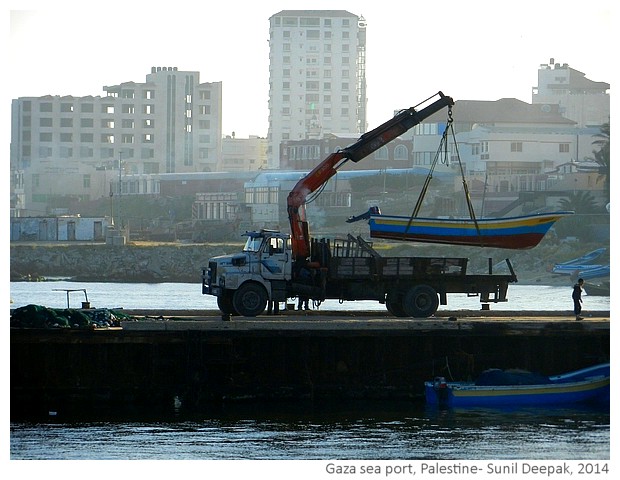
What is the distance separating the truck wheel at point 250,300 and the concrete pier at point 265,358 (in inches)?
106

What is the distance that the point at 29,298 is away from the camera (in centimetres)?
7750

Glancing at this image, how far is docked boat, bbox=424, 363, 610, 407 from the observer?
3272cm

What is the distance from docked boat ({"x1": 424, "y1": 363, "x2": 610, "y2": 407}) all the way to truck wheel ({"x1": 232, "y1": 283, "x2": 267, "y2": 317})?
5949 millimetres

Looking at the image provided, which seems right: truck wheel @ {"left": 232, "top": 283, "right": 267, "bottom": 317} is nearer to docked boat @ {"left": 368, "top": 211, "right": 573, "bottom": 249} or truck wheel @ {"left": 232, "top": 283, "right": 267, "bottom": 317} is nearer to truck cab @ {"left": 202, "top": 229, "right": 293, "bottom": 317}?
truck cab @ {"left": 202, "top": 229, "right": 293, "bottom": 317}

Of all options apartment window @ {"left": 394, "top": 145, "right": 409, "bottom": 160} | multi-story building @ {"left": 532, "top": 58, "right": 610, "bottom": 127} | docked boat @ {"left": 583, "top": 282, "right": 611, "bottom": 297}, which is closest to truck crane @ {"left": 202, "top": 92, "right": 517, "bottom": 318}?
docked boat @ {"left": 583, "top": 282, "right": 611, "bottom": 297}

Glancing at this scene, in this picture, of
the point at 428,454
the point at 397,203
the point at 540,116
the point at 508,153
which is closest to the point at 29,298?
the point at 428,454

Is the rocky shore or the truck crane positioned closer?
the truck crane

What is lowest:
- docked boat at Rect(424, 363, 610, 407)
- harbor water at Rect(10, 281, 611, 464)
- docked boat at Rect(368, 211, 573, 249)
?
harbor water at Rect(10, 281, 611, 464)

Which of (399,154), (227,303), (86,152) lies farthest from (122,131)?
(227,303)

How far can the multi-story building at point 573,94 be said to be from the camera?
16750 centimetres

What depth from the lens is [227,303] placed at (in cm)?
3716

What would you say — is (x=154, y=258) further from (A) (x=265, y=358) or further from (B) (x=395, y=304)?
(A) (x=265, y=358)

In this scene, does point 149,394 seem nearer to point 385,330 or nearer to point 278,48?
point 385,330

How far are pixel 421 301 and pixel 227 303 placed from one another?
549 centimetres
